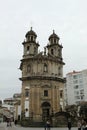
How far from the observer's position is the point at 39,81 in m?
61.6

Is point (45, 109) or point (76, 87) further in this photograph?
point (76, 87)

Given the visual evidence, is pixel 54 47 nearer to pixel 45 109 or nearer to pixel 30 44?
pixel 30 44

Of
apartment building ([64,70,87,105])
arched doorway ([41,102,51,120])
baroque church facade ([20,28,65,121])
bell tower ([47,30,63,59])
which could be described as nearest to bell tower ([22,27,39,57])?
baroque church facade ([20,28,65,121])

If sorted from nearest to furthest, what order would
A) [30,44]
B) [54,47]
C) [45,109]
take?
[45,109] → [30,44] → [54,47]

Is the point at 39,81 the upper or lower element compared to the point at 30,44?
lower

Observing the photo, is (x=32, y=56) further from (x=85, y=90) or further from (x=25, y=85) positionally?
(x=85, y=90)

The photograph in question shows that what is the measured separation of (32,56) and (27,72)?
13.4 ft

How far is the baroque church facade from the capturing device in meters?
60.1

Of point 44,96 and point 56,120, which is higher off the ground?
point 44,96

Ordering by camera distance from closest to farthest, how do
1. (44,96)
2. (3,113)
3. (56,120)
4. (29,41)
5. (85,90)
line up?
1. (56,120)
2. (44,96)
3. (29,41)
4. (85,90)
5. (3,113)

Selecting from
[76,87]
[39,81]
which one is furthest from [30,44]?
[76,87]

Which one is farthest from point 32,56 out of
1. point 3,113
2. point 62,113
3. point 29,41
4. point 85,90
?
point 3,113

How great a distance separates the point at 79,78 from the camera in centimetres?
10344

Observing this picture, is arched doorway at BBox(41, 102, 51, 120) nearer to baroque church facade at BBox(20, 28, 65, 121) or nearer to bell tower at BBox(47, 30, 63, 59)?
baroque church facade at BBox(20, 28, 65, 121)
